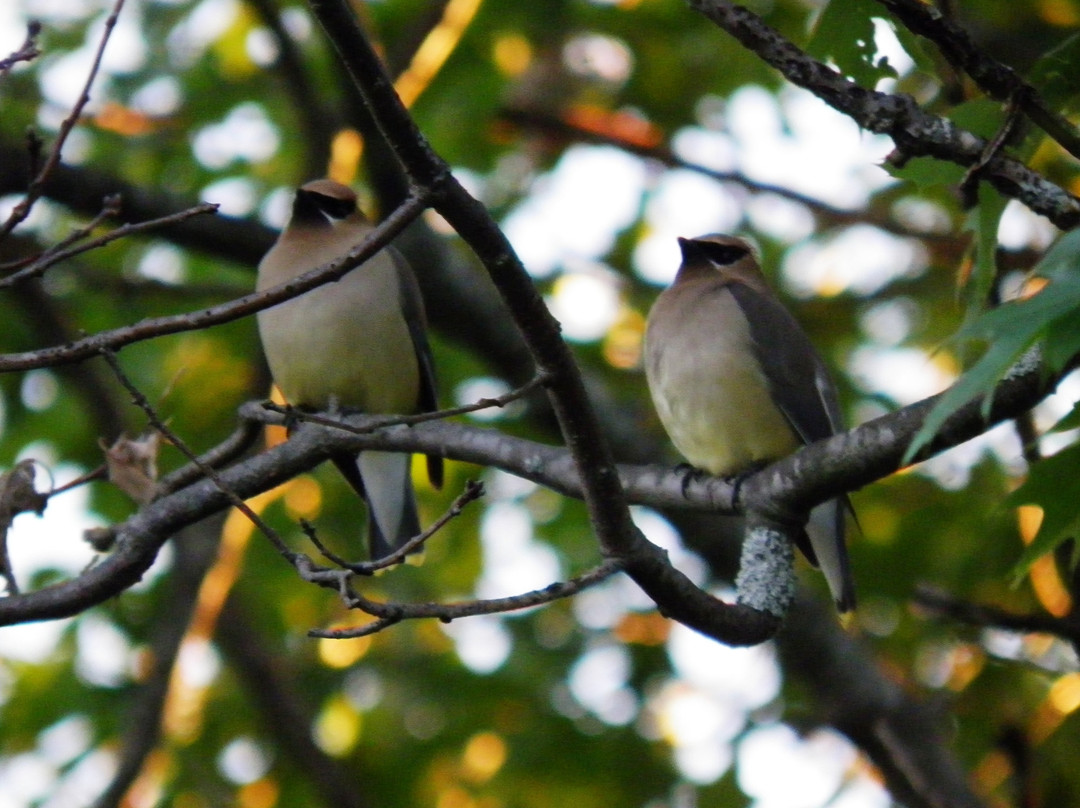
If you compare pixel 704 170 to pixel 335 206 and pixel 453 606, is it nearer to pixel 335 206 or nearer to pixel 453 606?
pixel 335 206

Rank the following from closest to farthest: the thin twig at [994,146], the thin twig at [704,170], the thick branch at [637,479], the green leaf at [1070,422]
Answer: the green leaf at [1070,422] < the thick branch at [637,479] < the thin twig at [994,146] < the thin twig at [704,170]

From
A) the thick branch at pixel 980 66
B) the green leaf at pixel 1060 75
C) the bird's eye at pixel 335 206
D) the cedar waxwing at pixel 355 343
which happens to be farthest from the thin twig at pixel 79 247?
the bird's eye at pixel 335 206

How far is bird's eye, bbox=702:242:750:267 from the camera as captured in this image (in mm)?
6363

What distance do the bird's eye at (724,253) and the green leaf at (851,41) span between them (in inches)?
107

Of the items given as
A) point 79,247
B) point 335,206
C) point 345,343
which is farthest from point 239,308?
point 335,206

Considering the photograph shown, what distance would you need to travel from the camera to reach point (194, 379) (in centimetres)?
805

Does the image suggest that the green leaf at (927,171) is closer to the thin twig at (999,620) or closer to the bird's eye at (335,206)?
the thin twig at (999,620)

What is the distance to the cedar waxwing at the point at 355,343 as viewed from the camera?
5809 mm

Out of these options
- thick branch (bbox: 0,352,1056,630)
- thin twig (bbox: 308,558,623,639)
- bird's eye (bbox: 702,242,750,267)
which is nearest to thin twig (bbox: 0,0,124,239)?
thick branch (bbox: 0,352,1056,630)

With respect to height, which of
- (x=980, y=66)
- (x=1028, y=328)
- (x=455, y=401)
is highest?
(x=1028, y=328)

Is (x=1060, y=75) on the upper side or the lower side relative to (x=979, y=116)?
upper

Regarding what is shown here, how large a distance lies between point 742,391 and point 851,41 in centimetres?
192

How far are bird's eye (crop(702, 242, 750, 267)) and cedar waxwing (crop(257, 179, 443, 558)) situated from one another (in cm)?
122

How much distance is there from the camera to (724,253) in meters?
6.41
